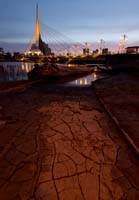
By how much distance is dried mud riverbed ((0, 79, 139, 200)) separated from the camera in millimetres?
2799

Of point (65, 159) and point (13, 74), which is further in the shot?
point (13, 74)

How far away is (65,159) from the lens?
3.62 m

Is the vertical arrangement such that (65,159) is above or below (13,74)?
below

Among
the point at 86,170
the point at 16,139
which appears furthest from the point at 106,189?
the point at 16,139

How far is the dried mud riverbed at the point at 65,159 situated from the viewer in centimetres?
280

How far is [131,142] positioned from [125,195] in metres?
1.55

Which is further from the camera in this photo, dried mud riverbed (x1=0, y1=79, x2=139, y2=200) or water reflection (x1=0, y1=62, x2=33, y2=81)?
water reflection (x1=0, y1=62, x2=33, y2=81)

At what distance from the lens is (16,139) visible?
4.40 m

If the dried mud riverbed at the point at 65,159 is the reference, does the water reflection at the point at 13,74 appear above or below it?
above

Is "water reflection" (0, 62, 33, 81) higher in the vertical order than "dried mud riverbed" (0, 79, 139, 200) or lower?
higher

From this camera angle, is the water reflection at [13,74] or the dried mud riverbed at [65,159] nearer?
the dried mud riverbed at [65,159]

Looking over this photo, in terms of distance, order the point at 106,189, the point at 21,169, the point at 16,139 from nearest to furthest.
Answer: the point at 106,189 → the point at 21,169 → the point at 16,139

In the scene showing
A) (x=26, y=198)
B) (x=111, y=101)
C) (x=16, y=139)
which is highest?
(x=111, y=101)

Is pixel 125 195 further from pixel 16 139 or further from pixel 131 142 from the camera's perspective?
pixel 16 139
